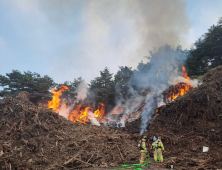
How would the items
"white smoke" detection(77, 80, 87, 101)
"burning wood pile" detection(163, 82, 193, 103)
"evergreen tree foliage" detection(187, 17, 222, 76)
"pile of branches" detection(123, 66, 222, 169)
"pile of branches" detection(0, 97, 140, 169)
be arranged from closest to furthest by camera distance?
"pile of branches" detection(0, 97, 140, 169)
"pile of branches" detection(123, 66, 222, 169)
"burning wood pile" detection(163, 82, 193, 103)
"evergreen tree foliage" detection(187, 17, 222, 76)
"white smoke" detection(77, 80, 87, 101)

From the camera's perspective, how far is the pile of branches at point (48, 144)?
8.52m

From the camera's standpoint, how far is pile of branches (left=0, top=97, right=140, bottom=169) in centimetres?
852

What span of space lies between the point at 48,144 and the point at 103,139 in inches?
155

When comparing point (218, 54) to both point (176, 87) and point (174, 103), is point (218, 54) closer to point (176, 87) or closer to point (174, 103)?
point (176, 87)

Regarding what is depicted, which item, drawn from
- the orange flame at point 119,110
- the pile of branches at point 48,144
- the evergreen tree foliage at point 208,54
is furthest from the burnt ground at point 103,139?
the orange flame at point 119,110

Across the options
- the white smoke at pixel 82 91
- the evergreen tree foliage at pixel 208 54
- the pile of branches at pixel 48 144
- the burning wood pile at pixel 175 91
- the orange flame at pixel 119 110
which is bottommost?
the pile of branches at pixel 48 144

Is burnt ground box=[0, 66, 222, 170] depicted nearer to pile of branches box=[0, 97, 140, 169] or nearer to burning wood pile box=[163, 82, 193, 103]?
pile of branches box=[0, 97, 140, 169]

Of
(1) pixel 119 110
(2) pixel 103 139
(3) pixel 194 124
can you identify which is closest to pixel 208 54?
(3) pixel 194 124

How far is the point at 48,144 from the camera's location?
33.4 ft

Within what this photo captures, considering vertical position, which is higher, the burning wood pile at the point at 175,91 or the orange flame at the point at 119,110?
the burning wood pile at the point at 175,91

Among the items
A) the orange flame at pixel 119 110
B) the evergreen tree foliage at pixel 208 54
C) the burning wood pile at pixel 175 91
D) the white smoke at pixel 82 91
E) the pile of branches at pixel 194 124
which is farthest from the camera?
the white smoke at pixel 82 91

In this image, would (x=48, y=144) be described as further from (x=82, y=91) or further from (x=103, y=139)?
(x=82, y=91)

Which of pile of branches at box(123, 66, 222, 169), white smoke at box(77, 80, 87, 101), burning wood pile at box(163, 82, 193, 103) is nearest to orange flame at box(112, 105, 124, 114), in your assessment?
white smoke at box(77, 80, 87, 101)

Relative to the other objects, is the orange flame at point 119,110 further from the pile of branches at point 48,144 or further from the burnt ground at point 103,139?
the pile of branches at point 48,144
